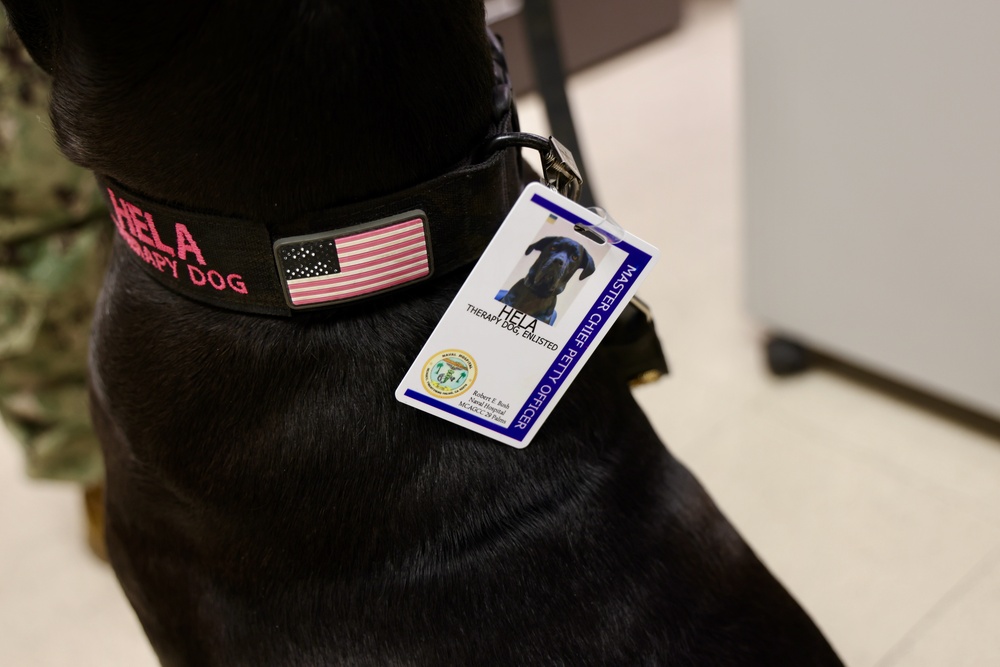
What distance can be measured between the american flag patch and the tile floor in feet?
2.43

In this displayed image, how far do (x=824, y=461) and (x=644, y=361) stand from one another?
26.3 inches

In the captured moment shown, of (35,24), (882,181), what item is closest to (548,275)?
(35,24)

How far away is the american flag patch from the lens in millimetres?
469

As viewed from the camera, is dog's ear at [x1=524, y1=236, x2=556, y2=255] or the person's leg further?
the person's leg

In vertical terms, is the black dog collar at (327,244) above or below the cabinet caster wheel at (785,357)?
above

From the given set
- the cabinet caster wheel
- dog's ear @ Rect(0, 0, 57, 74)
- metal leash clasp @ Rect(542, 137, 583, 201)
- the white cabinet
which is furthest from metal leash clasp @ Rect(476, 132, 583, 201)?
the cabinet caster wheel

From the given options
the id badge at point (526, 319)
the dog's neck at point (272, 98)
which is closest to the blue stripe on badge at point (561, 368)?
the id badge at point (526, 319)

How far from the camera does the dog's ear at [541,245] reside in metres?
0.48

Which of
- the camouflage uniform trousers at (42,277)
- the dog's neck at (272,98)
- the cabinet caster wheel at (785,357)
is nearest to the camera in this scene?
the dog's neck at (272,98)

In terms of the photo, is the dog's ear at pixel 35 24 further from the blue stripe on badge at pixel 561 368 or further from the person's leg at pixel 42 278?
the person's leg at pixel 42 278

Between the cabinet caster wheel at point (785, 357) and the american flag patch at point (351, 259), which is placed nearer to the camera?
the american flag patch at point (351, 259)

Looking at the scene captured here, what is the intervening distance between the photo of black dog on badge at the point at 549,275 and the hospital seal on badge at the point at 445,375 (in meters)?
0.04

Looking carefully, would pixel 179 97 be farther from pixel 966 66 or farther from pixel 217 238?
pixel 966 66

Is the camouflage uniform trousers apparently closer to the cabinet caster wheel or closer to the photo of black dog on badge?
the photo of black dog on badge
